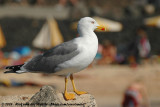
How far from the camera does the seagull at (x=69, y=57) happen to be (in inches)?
226

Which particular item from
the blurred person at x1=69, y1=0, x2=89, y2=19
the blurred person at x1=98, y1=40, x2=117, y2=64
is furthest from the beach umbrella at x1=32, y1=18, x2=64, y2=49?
the blurred person at x1=69, y1=0, x2=89, y2=19

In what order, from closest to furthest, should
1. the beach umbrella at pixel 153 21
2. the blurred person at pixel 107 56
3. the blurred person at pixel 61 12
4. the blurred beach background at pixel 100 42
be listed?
the blurred beach background at pixel 100 42 < the blurred person at pixel 107 56 < the beach umbrella at pixel 153 21 < the blurred person at pixel 61 12

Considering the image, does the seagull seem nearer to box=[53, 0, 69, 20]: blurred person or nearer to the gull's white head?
the gull's white head

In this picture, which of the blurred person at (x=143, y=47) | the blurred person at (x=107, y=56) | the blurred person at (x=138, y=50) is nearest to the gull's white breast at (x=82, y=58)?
the blurred person at (x=138, y=50)

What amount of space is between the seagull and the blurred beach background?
12.1 m

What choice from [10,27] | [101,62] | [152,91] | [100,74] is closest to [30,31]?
[10,27]

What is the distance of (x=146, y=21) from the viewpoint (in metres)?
27.8

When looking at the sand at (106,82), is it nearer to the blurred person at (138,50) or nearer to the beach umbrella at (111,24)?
the blurred person at (138,50)

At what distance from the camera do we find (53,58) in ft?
19.5

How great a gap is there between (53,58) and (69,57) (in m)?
0.22

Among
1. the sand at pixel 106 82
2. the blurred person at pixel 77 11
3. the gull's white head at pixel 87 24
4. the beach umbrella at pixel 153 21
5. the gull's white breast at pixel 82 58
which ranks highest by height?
the blurred person at pixel 77 11

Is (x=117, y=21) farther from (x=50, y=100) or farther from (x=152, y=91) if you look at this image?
(x=50, y=100)

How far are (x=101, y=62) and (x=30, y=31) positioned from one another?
263 inches

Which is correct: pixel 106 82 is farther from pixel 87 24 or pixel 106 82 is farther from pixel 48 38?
pixel 87 24
